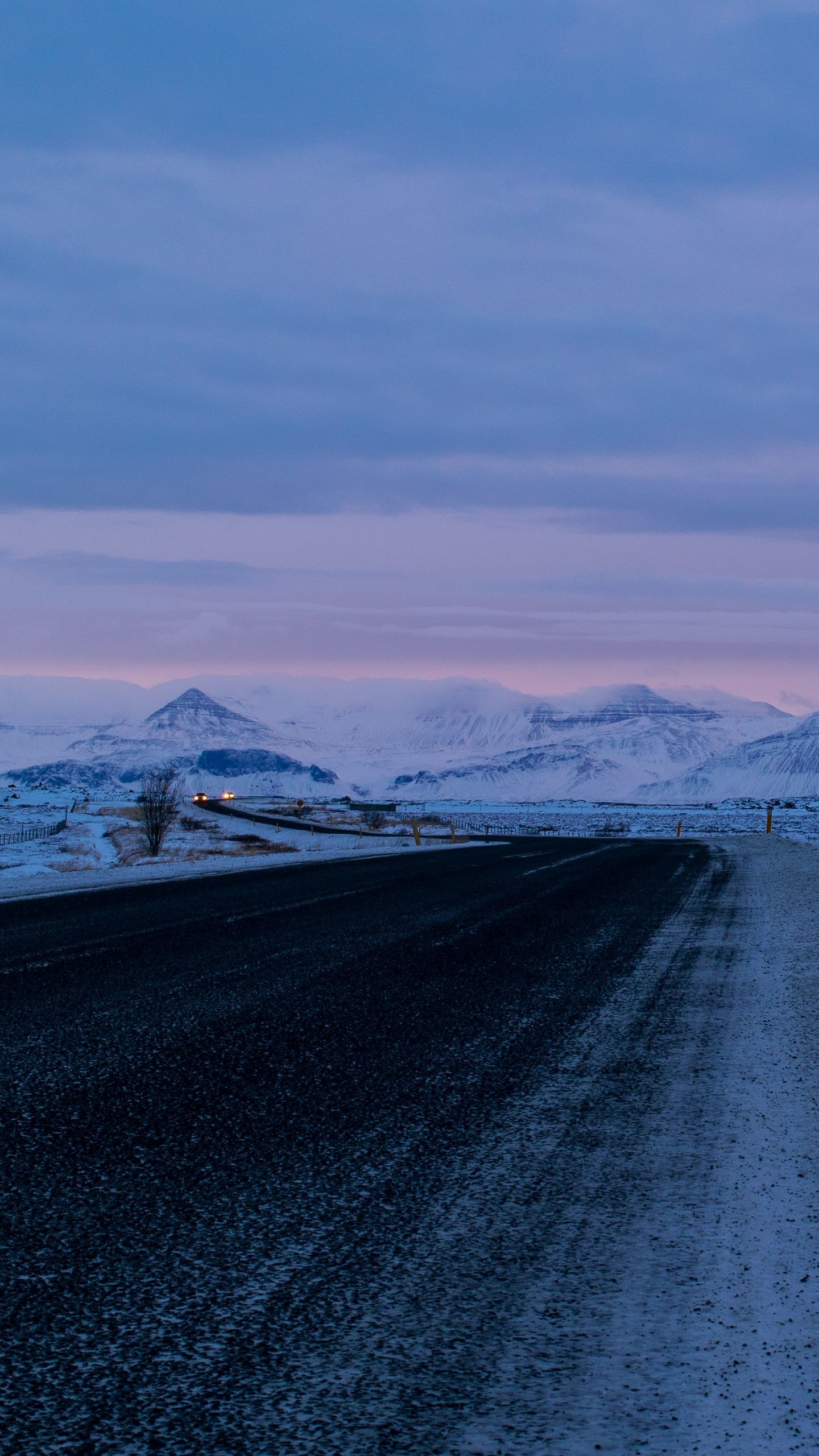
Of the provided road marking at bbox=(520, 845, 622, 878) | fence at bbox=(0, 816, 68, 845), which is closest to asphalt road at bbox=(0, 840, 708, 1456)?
road marking at bbox=(520, 845, 622, 878)

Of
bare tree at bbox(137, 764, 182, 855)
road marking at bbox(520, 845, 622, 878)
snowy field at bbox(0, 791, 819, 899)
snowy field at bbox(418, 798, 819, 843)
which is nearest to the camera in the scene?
road marking at bbox(520, 845, 622, 878)

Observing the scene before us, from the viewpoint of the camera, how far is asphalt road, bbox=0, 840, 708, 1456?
306 cm

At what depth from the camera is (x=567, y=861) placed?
94.4 ft

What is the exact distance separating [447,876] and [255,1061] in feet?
52.5

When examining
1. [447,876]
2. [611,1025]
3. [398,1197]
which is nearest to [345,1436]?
[398,1197]

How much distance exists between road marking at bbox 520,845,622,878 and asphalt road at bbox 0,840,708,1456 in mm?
12584

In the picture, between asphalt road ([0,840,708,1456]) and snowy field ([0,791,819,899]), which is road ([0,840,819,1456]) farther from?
snowy field ([0,791,819,899])

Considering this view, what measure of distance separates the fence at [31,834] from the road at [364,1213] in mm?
43553

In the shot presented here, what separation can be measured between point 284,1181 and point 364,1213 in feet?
1.60

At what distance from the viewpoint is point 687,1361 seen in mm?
3312

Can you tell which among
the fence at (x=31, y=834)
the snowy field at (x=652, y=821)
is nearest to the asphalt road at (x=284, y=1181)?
the snowy field at (x=652, y=821)

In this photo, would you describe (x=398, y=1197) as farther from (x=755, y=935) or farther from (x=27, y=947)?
(x=755, y=935)

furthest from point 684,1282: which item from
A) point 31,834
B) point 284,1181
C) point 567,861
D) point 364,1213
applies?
point 31,834

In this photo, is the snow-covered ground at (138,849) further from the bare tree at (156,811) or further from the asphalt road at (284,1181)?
the asphalt road at (284,1181)
